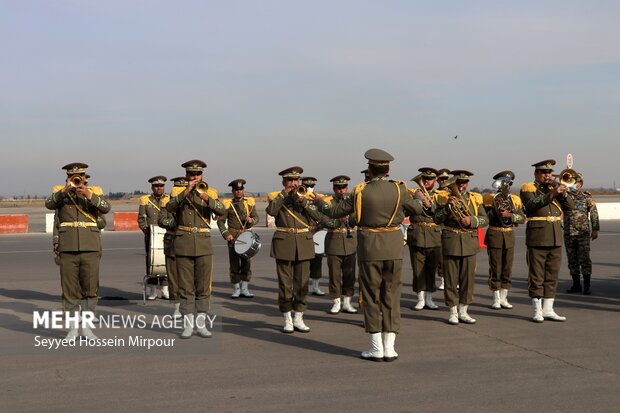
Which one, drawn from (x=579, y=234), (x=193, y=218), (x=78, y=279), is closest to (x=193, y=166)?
(x=193, y=218)

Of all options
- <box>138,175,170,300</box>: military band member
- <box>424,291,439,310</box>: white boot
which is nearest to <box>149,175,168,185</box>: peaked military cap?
<box>138,175,170,300</box>: military band member

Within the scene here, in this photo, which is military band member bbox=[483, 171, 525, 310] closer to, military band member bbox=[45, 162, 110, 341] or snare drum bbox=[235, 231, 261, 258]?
snare drum bbox=[235, 231, 261, 258]

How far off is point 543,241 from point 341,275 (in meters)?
3.12

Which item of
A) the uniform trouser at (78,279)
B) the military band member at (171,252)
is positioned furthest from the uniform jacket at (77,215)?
the military band member at (171,252)

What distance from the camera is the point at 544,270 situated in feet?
32.6

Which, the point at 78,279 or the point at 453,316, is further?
the point at 453,316

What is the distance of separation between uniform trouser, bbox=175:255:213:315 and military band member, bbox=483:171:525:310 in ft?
14.7

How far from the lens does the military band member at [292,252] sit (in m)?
9.18

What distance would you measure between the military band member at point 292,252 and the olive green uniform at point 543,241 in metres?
3.15

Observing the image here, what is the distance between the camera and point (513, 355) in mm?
7781

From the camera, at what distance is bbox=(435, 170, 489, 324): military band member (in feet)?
31.4

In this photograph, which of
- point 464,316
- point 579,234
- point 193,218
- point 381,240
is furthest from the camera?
point 579,234

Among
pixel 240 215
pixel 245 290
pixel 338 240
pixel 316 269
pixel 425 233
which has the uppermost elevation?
pixel 240 215

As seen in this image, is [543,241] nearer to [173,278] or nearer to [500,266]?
[500,266]
